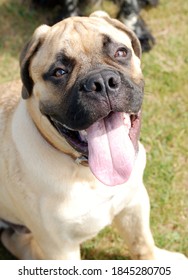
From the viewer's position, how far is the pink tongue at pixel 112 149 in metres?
2.41

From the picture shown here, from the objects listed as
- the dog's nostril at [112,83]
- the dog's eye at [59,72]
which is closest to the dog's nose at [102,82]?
the dog's nostril at [112,83]

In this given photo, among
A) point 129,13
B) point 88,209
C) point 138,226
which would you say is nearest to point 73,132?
point 88,209

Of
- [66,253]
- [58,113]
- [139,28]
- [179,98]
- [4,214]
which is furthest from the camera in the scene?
[139,28]

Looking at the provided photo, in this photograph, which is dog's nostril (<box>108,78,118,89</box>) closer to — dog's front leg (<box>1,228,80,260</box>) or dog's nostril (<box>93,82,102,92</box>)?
dog's nostril (<box>93,82,102,92</box>)

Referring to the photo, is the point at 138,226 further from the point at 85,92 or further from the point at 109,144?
the point at 85,92

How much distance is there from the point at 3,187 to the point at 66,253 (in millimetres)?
491

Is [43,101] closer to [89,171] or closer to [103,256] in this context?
[89,171]

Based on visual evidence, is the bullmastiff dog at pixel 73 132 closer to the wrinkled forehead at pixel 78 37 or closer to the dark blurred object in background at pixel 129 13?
the wrinkled forehead at pixel 78 37

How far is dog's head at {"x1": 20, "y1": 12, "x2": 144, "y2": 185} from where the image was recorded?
231 centimetres

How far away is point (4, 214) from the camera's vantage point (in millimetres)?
3145

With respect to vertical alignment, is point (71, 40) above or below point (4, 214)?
above

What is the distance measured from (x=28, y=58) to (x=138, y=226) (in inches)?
47.6

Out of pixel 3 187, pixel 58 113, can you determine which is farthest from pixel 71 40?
pixel 3 187

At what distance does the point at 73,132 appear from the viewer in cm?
241
